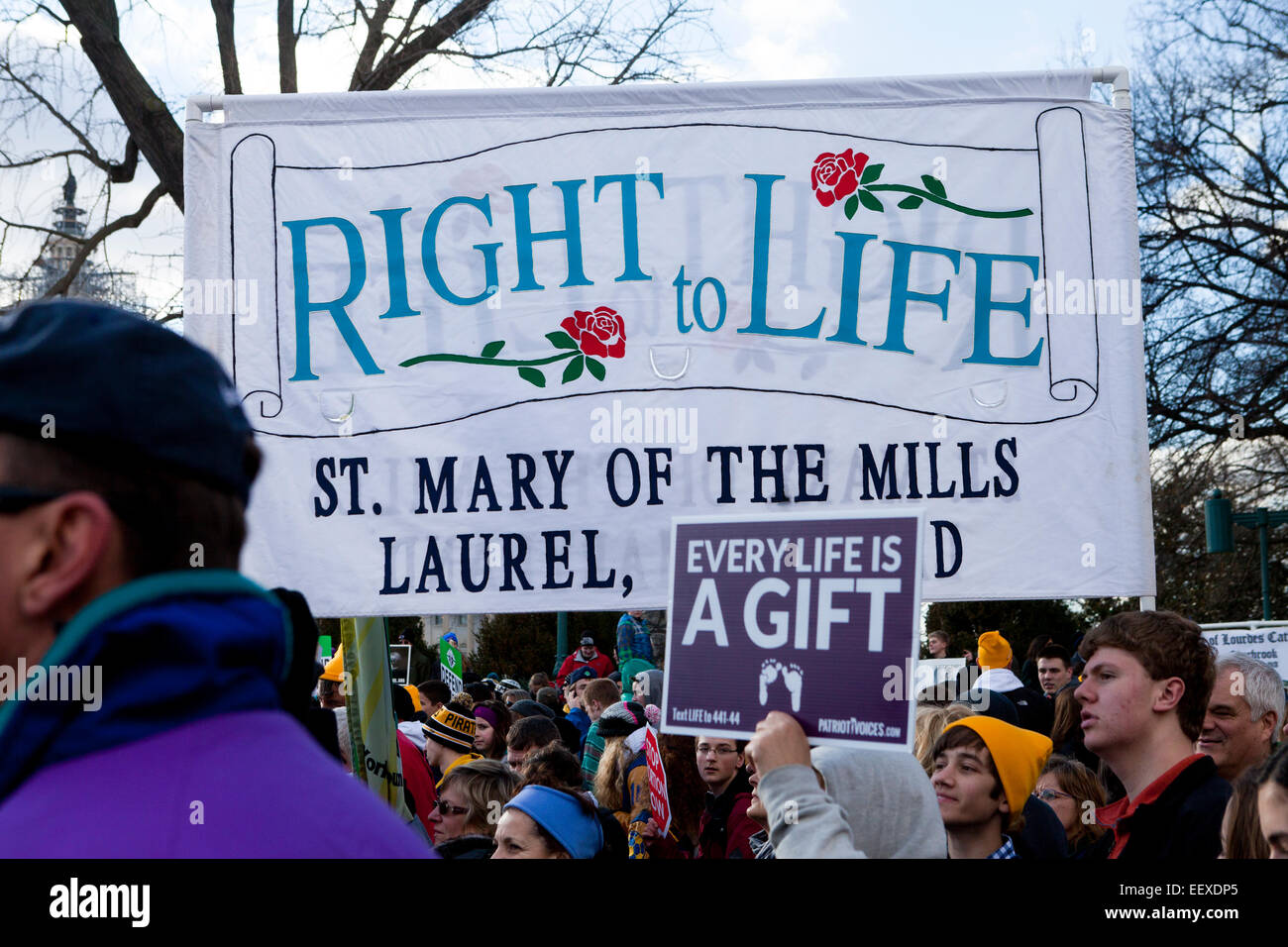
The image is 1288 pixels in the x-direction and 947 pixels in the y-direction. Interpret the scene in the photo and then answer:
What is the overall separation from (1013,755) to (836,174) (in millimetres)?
1867

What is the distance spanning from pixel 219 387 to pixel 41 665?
0.31 m

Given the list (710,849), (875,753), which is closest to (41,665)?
(875,753)

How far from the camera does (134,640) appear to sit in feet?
3.34

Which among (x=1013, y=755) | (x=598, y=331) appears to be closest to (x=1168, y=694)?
(x=1013, y=755)

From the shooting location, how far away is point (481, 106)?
13.3ft

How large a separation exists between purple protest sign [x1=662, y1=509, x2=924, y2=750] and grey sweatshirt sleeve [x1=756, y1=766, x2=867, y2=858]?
4.5 inches

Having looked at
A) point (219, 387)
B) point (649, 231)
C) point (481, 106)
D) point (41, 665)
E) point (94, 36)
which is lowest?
point (41, 665)

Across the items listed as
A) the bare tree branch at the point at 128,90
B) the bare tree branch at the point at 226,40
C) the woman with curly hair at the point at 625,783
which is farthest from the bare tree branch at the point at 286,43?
the woman with curly hair at the point at 625,783

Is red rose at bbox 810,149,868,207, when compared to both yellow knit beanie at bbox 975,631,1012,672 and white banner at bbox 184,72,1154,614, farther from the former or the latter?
yellow knit beanie at bbox 975,631,1012,672

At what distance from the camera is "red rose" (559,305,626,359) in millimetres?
3908

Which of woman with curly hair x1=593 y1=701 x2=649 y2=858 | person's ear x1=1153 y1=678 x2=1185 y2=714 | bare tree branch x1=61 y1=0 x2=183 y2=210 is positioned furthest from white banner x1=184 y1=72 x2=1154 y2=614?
bare tree branch x1=61 y1=0 x2=183 y2=210

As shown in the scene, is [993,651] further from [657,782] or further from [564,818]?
[564,818]
